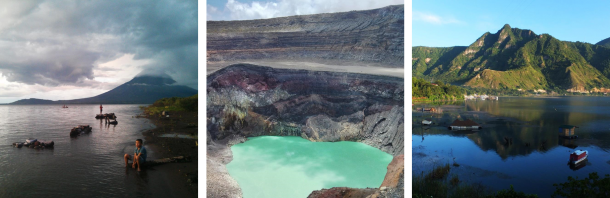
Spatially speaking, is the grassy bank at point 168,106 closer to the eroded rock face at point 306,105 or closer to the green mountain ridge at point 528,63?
the eroded rock face at point 306,105

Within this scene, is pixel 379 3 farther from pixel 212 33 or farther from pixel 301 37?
pixel 212 33

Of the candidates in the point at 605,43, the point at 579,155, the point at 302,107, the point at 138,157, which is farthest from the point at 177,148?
the point at 605,43

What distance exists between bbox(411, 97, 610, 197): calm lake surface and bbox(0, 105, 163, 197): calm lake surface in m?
4.03

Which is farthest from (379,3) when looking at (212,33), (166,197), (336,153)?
(166,197)

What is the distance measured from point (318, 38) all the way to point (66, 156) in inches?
128

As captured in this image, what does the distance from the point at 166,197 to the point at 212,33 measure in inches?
86.1

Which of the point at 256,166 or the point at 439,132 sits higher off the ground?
the point at 439,132

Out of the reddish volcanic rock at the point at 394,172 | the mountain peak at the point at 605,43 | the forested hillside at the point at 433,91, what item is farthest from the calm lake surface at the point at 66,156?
the mountain peak at the point at 605,43

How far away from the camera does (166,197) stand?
280 centimetres

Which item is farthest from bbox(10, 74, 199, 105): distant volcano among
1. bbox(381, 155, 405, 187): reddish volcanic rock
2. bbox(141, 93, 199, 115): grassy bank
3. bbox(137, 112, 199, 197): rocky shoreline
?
bbox(381, 155, 405, 187): reddish volcanic rock

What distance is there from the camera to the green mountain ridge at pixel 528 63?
153 inches

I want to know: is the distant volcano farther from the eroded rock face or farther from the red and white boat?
the red and white boat

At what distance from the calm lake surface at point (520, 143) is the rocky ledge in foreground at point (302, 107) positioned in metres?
1.32

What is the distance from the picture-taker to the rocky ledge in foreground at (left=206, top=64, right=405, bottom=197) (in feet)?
10.4
